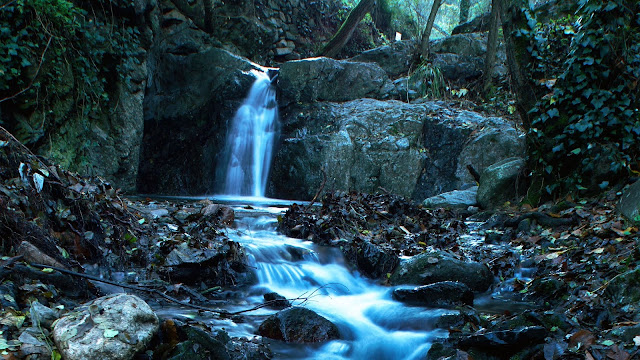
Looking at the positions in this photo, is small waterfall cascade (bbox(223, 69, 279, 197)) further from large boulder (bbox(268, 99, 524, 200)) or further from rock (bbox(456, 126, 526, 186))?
rock (bbox(456, 126, 526, 186))

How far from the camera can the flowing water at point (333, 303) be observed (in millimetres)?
3805

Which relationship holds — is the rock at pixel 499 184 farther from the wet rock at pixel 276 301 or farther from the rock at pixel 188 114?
the rock at pixel 188 114

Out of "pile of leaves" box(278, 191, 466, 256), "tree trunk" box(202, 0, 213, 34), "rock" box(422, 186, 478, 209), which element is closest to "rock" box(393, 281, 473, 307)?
"pile of leaves" box(278, 191, 466, 256)

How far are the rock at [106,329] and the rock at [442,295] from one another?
2.63 m

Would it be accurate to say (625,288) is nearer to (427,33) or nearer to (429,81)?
(429,81)

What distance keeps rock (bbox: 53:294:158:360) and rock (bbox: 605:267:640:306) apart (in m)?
3.26

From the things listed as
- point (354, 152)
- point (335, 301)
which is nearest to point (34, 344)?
point (335, 301)

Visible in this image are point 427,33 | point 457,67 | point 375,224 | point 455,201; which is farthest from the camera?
point 457,67

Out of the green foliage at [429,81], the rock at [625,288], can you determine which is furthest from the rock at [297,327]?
the green foliage at [429,81]

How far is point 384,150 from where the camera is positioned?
36.7ft

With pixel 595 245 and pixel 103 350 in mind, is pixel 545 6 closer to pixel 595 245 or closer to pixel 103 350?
pixel 595 245

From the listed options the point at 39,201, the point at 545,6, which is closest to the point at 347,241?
the point at 39,201

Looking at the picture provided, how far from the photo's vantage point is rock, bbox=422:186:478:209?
8688 mm

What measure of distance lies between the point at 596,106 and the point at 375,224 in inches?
136
